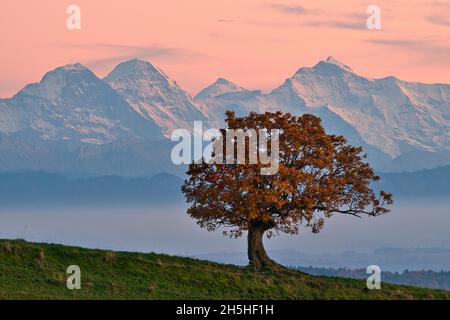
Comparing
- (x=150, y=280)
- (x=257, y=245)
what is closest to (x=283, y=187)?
(x=257, y=245)

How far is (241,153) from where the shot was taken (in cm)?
8456

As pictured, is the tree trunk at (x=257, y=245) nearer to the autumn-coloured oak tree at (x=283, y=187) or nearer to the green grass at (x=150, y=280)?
the autumn-coloured oak tree at (x=283, y=187)

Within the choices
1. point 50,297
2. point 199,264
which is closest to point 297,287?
point 199,264

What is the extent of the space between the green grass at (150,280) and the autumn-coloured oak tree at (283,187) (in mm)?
4475

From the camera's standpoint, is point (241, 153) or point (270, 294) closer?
point (270, 294)

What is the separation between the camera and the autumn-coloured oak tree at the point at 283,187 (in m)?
83.1

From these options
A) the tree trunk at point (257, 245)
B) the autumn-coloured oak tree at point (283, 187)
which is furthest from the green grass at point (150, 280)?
the autumn-coloured oak tree at point (283, 187)

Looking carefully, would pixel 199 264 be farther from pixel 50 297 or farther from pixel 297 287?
pixel 50 297

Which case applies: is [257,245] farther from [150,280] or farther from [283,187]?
[150,280]

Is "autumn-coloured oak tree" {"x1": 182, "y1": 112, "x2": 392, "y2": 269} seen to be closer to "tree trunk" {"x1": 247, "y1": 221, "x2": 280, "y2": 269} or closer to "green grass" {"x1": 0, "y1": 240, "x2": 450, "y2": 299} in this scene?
"tree trunk" {"x1": 247, "y1": 221, "x2": 280, "y2": 269}

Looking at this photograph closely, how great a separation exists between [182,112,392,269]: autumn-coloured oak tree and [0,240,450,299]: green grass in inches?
176

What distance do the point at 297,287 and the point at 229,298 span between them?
24.0 ft
